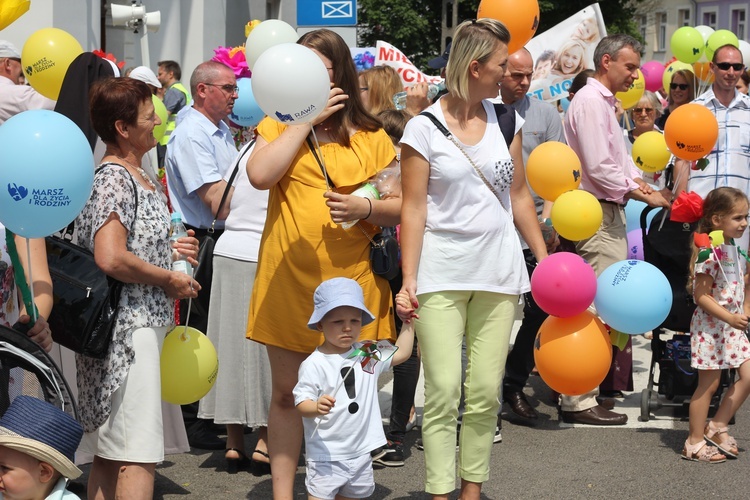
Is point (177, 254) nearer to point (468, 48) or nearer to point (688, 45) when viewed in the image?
point (468, 48)

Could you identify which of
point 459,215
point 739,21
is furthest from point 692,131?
point 739,21

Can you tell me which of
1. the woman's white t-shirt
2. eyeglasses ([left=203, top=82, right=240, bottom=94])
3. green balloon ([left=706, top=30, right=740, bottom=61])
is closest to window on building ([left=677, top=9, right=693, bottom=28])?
green balloon ([left=706, top=30, right=740, bottom=61])

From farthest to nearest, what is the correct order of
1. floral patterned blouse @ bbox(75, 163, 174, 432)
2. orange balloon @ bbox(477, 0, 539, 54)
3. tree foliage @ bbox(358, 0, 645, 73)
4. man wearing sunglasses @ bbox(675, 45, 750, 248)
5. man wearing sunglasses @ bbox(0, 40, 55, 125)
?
tree foliage @ bbox(358, 0, 645, 73)
man wearing sunglasses @ bbox(675, 45, 750, 248)
man wearing sunglasses @ bbox(0, 40, 55, 125)
orange balloon @ bbox(477, 0, 539, 54)
floral patterned blouse @ bbox(75, 163, 174, 432)

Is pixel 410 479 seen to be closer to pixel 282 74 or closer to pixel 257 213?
pixel 257 213

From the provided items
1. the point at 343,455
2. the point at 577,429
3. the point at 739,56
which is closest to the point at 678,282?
the point at 577,429

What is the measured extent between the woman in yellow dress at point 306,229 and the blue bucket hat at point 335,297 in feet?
0.80

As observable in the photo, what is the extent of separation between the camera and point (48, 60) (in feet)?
21.1

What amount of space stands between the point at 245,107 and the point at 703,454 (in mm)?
3640

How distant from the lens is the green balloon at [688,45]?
39.0ft

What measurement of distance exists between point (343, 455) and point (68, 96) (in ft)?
7.35

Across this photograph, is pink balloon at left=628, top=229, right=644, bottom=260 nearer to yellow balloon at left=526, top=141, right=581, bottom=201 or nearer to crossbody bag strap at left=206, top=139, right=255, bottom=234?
yellow balloon at left=526, top=141, right=581, bottom=201

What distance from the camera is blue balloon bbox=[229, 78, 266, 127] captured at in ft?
24.5

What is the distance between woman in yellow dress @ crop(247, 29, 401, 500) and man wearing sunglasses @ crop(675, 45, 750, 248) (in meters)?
4.23

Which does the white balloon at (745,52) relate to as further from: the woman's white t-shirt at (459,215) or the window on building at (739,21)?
the window on building at (739,21)
